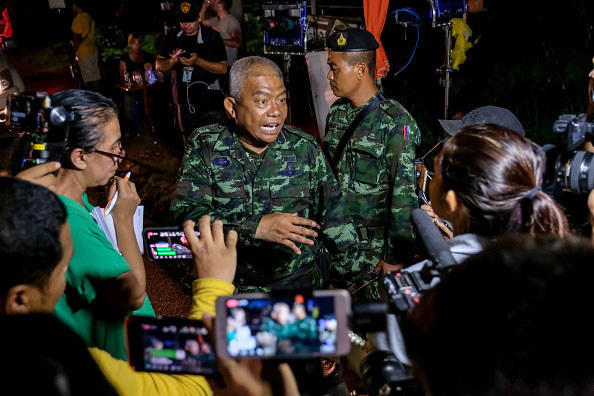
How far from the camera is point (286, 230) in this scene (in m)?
2.47

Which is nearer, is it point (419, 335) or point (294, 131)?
point (419, 335)

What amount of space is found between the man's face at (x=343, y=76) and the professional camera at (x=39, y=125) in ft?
7.53

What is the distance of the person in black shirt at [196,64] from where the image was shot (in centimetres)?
617

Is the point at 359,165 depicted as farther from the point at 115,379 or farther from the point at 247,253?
the point at 115,379

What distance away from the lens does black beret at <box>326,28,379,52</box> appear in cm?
399

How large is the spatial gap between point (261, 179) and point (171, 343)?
1.56 m

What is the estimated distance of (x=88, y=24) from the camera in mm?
8844

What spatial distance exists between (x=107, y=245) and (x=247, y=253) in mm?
956

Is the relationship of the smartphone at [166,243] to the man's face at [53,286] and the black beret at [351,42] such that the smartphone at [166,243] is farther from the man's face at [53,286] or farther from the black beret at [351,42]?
the black beret at [351,42]

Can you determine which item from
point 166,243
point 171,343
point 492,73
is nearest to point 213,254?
point 171,343

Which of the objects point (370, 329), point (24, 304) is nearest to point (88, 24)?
point (24, 304)

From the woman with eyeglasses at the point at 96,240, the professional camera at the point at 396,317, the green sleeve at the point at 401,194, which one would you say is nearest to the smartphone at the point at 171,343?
the professional camera at the point at 396,317

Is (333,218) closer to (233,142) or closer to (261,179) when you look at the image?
(261,179)

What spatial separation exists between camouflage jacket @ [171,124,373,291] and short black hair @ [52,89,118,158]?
0.62 metres
